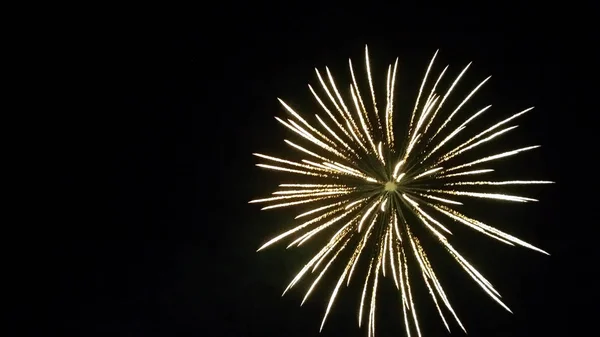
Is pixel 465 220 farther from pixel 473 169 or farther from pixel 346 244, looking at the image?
pixel 346 244

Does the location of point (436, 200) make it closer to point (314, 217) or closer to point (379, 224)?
point (379, 224)

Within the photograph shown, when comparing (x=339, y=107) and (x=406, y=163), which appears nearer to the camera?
(x=406, y=163)

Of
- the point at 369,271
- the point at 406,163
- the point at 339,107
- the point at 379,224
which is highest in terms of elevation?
the point at 339,107

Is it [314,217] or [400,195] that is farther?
[314,217]

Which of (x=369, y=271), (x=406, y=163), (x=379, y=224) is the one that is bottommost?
(x=369, y=271)

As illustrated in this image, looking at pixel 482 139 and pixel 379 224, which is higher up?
pixel 482 139

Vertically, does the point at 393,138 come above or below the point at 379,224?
above

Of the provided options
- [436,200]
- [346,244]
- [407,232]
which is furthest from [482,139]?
[346,244]

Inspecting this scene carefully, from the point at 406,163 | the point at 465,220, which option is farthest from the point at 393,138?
the point at 465,220
